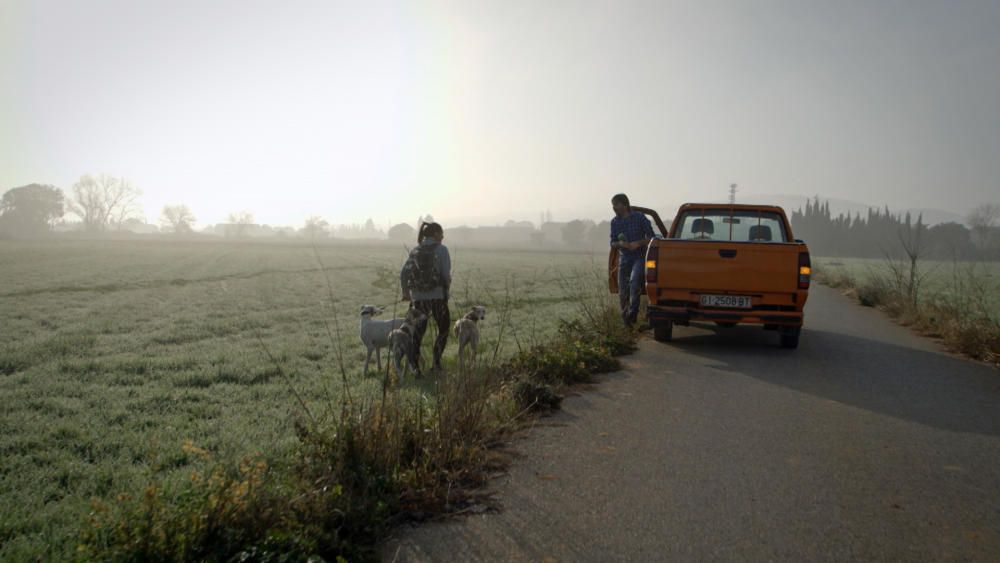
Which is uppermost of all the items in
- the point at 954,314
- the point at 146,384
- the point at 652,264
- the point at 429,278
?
the point at 652,264

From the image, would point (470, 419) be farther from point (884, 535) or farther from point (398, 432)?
point (884, 535)

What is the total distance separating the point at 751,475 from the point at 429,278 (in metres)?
4.47

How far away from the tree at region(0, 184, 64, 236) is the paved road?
266 feet

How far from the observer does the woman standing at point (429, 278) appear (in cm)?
731

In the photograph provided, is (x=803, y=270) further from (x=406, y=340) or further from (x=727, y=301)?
(x=406, y=340)

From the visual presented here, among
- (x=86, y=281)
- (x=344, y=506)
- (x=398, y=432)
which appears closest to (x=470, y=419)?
(x=398, y=432)

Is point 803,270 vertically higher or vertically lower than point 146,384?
higher

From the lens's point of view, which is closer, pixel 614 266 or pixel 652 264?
pixel 652 264

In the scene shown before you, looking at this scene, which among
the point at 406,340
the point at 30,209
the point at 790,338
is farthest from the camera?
the point at 30,209

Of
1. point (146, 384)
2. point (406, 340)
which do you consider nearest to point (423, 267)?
point (406, 340)

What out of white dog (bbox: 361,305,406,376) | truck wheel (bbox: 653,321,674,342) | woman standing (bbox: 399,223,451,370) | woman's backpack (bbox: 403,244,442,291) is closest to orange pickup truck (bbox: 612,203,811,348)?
truck wheel (bbox: 653,321,674,342)

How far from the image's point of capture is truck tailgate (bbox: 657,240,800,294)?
8.49 meters

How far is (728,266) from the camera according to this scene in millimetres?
8625

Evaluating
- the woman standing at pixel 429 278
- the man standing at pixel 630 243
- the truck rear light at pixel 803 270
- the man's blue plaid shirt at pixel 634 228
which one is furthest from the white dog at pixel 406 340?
the truck rear light at pixel 803 270
